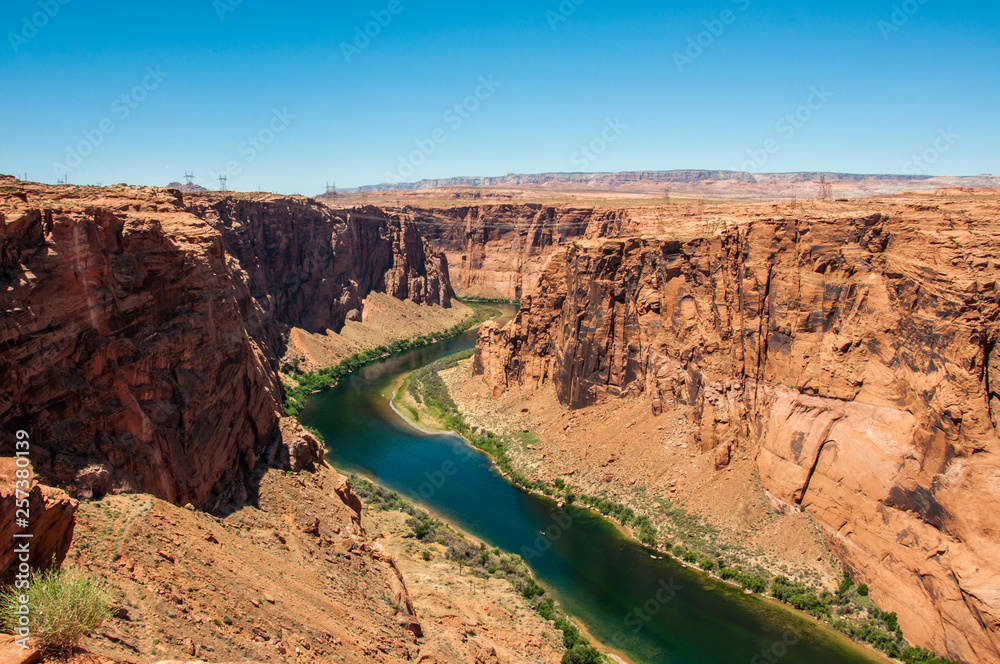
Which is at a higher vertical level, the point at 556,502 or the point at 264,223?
the point at 264,223

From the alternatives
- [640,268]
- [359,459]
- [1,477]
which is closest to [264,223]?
[359,459]

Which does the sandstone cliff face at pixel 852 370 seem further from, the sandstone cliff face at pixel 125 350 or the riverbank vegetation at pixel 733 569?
the sandstone cliff face at pixel 125 350

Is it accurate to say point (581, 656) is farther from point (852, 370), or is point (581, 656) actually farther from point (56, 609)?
point (852, 370)

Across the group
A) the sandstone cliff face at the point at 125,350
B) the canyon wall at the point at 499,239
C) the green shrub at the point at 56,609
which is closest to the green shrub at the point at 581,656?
the sandstone cliff face at the point at 125,350

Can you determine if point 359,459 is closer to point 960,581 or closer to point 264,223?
point 960,581

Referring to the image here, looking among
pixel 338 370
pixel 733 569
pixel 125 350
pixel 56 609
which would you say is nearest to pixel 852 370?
pixel 733 569
